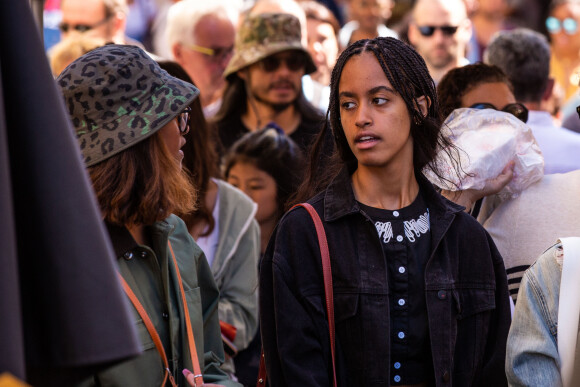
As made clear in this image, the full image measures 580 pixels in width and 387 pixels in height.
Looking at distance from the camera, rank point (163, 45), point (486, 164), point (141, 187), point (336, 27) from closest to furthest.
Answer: point (141, 187) → point (486, 164) → point (336, 27) → point (163, 45)

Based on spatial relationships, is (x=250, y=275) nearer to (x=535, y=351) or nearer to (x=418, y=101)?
(x=418, y=101)

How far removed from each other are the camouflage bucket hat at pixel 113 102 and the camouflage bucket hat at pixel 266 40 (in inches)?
118

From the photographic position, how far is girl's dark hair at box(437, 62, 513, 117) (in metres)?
4.26

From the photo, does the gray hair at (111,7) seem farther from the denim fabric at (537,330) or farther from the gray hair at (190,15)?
the denim fabric at (537,330)

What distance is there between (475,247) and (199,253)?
0.99 meters

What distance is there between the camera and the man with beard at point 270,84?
19.2ft

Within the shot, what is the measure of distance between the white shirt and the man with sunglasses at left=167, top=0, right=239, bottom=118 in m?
2.59

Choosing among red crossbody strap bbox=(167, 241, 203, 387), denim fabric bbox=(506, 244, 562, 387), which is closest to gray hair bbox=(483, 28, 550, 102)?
denim fabric bbox=(506, 244, 562, 387)

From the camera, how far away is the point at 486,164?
3.52 metres

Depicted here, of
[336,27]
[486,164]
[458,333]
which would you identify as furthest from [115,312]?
[336,27]

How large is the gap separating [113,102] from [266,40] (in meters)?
3.21

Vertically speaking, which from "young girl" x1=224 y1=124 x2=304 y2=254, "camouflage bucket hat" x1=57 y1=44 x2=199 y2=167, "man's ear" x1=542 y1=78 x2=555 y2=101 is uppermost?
"camouflage bucket hat" x1=57 y1=44 x2=199 y2=167

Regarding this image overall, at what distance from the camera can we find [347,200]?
9.58 ft

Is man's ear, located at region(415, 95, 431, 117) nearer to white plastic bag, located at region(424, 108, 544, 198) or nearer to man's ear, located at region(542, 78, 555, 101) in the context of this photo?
white plastic bag, located at region(424, 108, 544, 198)
